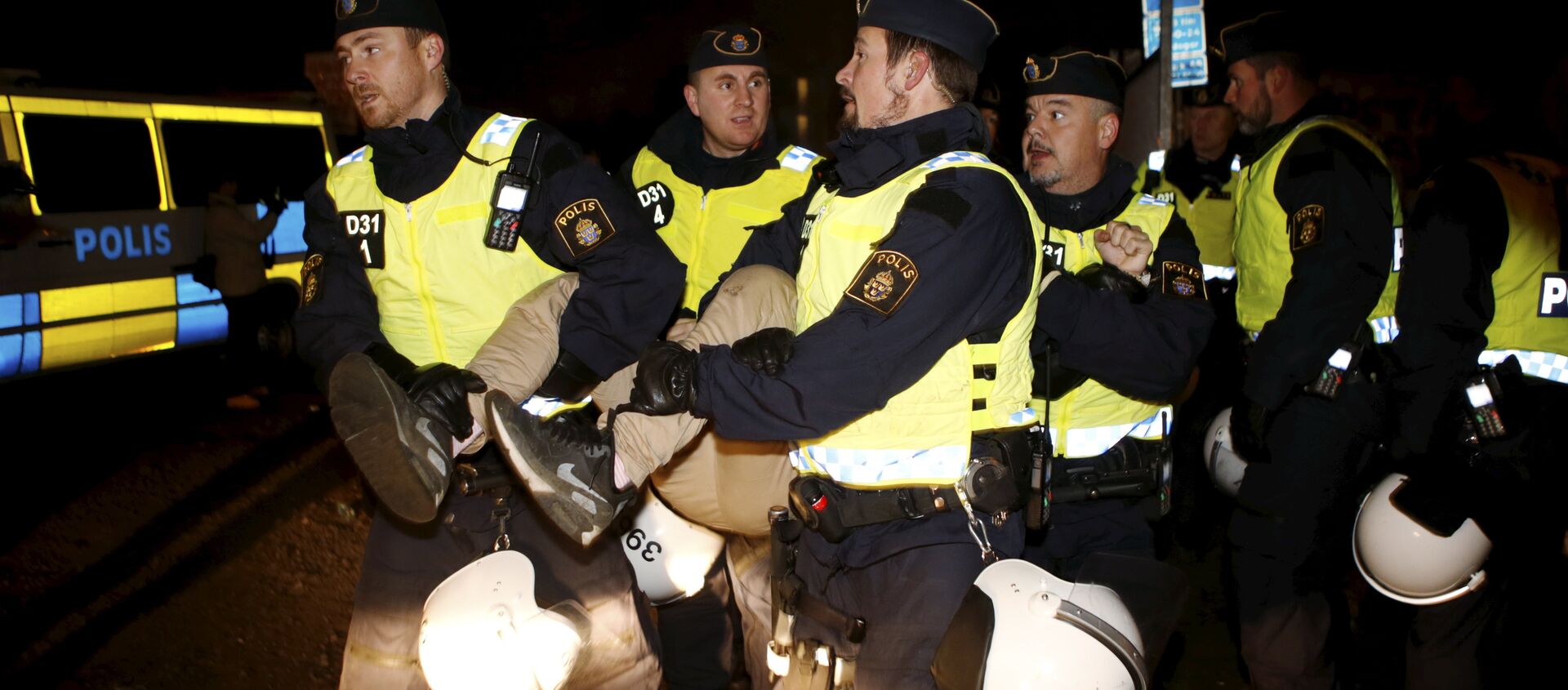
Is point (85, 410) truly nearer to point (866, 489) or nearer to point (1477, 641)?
point (866, 489)

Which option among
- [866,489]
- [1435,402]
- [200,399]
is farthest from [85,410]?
[1435,402]

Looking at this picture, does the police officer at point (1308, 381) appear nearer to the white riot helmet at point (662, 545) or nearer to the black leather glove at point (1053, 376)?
the black leather glove at point (1053, 376)

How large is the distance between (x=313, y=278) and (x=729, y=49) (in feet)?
6.71

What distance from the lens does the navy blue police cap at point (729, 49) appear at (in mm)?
4309

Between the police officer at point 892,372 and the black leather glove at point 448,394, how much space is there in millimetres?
282

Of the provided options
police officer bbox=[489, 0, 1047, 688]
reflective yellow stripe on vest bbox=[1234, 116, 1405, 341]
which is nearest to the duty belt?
police officer bbox=[489, 0, 1047, 688]

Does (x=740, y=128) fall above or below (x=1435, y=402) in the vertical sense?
above

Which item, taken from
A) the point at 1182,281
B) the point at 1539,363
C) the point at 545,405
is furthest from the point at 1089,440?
the point at 1539,363

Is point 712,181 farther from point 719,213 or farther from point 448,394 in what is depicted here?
point 448,394

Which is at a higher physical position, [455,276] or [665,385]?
[455,276]

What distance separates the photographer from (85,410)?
819 cm

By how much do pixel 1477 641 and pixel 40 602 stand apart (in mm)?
5771

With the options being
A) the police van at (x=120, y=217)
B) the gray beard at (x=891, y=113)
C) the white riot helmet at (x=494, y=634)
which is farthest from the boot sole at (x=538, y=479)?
the police van at (x=120, y=217)

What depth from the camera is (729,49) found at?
14.2ft
